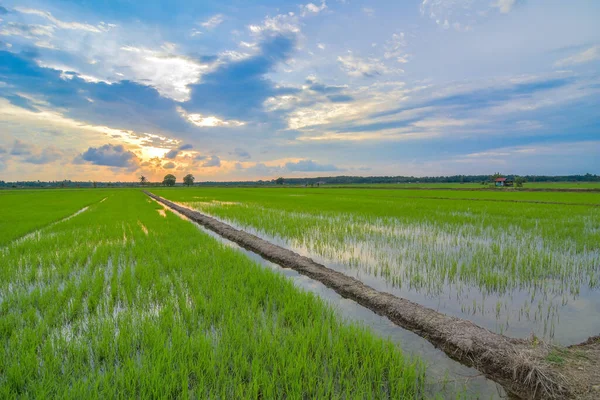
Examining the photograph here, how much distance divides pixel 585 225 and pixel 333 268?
10494mm

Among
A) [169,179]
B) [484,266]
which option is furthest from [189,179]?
[484,266]

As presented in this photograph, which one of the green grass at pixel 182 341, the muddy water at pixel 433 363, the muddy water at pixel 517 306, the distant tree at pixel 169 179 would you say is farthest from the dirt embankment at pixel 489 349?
the distant tree at pixel 169 179

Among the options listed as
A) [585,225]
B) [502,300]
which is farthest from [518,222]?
[502,300]

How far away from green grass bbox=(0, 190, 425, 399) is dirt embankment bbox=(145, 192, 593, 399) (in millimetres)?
600

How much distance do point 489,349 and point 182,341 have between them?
9.53ft

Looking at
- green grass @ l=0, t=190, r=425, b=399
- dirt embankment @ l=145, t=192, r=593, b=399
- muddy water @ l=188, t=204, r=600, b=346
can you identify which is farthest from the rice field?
green grass @ l=0, t=190, r=425, b=399

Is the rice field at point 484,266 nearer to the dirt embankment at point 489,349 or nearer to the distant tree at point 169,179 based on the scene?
the dirt embankment at point 489,349

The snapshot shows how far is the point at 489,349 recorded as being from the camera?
2795mm

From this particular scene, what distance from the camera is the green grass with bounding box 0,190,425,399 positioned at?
2297 millimetres

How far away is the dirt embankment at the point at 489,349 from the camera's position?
238cm

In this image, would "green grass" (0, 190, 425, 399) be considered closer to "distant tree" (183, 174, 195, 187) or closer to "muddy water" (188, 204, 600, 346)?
"muddy water" (188, 204, 600, 346)

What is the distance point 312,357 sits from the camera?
9.04 ft

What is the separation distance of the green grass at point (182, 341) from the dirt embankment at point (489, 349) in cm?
60

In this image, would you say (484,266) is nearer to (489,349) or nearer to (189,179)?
(489,349)
